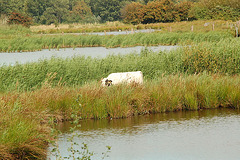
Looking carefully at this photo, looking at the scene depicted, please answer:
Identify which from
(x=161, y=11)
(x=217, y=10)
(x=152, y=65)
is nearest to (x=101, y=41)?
(x=217, y=10)

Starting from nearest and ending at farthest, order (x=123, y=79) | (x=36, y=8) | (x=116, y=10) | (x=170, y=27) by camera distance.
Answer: (x=123, y=79)
(x=170, y=27)
(x=36, y=8)
(x=116, y=10)

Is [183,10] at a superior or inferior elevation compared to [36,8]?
inferior

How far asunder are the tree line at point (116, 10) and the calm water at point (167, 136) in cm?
5024

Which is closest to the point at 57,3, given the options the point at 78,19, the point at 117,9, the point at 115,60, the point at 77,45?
the point at 78,19

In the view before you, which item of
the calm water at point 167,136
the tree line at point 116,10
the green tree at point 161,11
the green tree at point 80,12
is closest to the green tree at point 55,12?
the tree line at point 116,10

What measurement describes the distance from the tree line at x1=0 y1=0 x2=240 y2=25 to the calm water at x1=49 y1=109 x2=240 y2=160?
165ft

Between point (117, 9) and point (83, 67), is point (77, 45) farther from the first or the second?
point (117, 9)

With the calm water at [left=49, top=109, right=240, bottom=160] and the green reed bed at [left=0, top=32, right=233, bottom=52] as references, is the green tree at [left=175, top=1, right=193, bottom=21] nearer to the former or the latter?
the green reed bed at [left=0, top=32, right=233, bottom=52]

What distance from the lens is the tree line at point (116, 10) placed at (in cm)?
6400

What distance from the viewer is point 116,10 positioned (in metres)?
100

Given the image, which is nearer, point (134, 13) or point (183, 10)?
point (183, 10)

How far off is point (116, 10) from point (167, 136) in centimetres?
9096

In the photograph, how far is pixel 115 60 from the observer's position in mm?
17547

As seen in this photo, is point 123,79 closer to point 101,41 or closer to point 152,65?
point 152,65
